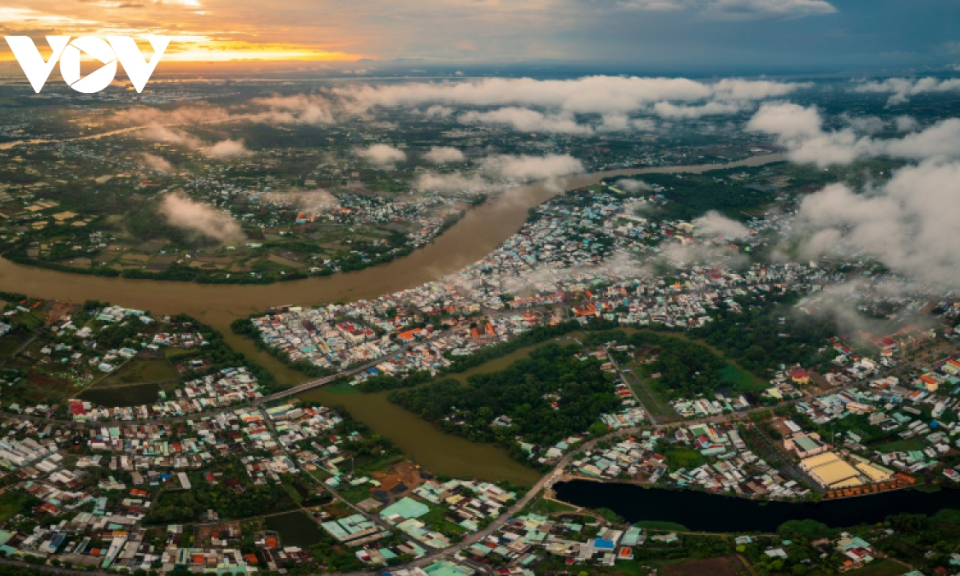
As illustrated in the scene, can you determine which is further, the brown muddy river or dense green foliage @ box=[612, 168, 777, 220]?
dense green foliage @ box=[612, 168, 777, 220]

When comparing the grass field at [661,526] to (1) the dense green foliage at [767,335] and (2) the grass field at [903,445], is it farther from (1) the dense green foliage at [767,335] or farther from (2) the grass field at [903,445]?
(1) the dense green foliage at [767,335]

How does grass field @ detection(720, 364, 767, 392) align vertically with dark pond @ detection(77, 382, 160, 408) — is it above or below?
below

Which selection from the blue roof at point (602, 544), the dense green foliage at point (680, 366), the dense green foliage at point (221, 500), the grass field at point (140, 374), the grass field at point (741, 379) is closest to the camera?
the blue roof at point (602, 544)

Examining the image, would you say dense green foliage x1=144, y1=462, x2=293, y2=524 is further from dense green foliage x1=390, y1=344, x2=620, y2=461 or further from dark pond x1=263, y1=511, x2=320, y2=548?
dense green foliage x1=390, y1=344, x2=620, y2=461

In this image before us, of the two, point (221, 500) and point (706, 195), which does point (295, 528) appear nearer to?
Result: point (221, 500)

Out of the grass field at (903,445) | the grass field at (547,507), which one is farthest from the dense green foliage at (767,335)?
the grass field at (547,507)

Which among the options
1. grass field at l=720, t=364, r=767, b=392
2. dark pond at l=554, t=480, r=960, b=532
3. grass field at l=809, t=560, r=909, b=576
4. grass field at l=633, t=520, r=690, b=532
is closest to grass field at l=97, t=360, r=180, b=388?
dark pond at l=554, t=480, r=960, b=532
